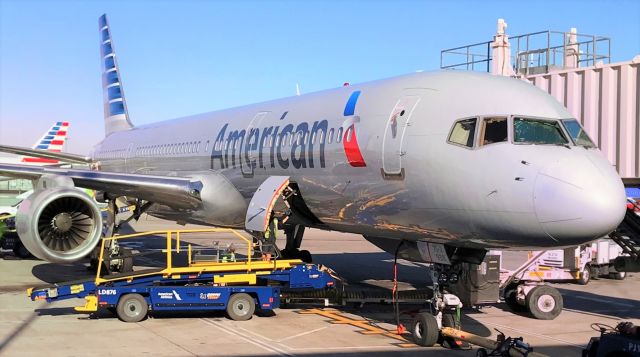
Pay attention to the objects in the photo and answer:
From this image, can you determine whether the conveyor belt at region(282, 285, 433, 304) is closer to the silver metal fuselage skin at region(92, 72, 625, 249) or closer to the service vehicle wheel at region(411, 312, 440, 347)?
the silver metal fuselage skin at region(92, 72, 625, 249)

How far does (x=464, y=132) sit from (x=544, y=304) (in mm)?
5788

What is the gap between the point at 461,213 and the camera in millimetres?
9562

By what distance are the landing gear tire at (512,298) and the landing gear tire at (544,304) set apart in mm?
465

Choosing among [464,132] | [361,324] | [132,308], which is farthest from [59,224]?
[464,132]

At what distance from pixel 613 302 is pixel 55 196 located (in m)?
12.8

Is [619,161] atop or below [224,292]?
atop

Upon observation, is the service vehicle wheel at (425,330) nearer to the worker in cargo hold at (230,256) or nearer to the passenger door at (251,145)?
the worker in cargo hold at (230,256)

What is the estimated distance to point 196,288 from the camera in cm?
1263

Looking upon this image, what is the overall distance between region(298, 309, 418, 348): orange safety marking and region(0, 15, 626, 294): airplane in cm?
136

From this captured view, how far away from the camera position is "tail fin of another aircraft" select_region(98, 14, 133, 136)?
28.0m

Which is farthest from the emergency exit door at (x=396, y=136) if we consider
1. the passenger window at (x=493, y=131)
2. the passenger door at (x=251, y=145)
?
the passenger door at (x=251, y=145)

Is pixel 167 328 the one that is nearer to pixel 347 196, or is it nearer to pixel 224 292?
pixel 224 292

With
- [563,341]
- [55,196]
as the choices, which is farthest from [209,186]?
[563,341]

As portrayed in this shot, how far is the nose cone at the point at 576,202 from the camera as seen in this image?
8.47 metres
